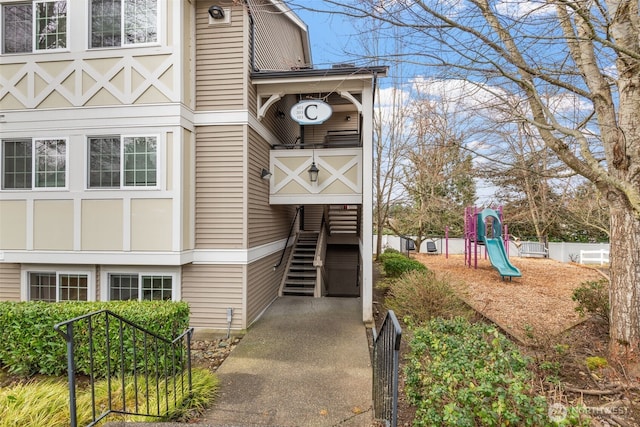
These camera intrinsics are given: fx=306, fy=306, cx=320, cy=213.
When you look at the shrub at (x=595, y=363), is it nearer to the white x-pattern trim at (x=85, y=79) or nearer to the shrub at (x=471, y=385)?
the shrub at (x=471, y=385)

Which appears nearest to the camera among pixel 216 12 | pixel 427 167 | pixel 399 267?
pixel 216 12

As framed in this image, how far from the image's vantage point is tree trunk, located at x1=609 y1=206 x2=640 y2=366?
4105 mm

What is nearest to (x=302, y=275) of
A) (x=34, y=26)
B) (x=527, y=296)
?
(x=527, y=296)

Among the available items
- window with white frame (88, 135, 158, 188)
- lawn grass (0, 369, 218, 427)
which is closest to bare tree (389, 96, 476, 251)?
window with white frame (88, 135, 158, 188)

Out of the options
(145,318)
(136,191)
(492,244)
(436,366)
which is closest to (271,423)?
(436,366)

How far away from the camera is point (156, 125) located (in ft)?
18.7

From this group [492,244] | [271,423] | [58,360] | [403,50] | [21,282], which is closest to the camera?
[271,423]

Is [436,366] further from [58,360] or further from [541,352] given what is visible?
[58,360]

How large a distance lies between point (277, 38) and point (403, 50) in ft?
19.6

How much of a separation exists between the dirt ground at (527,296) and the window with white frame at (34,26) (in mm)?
9405

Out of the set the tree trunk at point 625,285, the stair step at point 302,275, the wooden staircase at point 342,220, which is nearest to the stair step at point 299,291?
the stair step at point 302,275

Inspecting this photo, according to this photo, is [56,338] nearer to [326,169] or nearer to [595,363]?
[326,169]

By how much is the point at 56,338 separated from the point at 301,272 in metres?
5.91

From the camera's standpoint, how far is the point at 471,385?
90.0 inches
